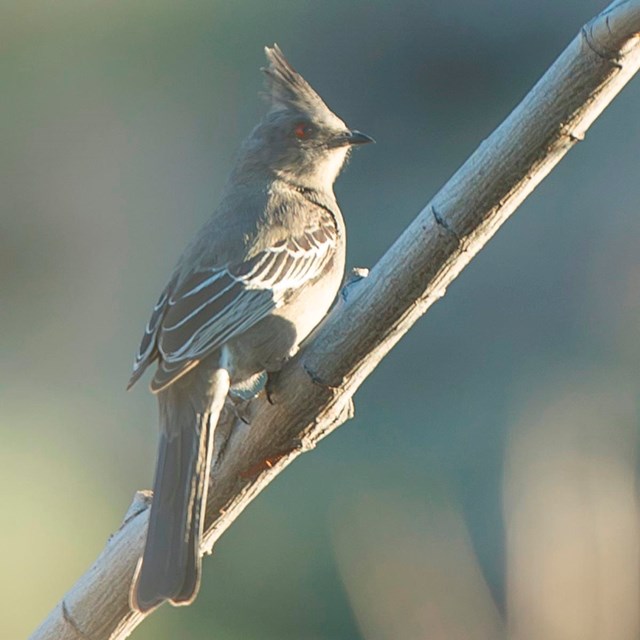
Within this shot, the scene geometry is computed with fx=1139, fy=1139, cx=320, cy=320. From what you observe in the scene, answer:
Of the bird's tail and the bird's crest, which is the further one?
the bird's crest

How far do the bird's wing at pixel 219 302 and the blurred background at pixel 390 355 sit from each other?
0.93 m

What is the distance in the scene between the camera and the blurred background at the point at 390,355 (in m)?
3.31

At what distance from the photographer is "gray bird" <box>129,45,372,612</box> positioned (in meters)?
2.23

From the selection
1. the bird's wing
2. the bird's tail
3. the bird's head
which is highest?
the bird's head

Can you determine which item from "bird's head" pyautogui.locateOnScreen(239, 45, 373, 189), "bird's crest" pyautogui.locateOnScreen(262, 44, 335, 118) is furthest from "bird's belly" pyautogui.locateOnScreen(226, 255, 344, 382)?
"bird's crest" pyautogui.locateOnScreen(262, 44, 335, 118)

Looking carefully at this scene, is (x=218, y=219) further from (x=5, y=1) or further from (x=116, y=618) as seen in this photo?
(x=5, y=1)

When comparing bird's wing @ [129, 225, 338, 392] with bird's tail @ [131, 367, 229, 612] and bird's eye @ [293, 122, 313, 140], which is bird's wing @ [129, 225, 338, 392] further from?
bird's eye @ [293, 122, 313, 140]

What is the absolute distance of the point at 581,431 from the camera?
362cm

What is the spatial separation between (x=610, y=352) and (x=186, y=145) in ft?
11.7

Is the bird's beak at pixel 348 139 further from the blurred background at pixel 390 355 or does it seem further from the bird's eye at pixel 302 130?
the blurred background at pixel 390 355

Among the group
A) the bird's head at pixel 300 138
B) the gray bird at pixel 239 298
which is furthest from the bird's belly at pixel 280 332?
the bird's head at pixel 300 138

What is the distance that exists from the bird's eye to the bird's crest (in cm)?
4

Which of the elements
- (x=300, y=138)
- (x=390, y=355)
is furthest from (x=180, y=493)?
(x=390, y=355)

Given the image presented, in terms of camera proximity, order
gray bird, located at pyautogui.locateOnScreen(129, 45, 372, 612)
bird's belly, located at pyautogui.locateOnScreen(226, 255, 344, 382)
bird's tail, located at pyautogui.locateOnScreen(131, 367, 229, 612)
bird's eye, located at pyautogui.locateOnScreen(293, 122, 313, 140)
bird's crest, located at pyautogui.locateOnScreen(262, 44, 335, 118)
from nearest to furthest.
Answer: bird's tail, located at pyautogui.locateOnScreen(131, 367, 229, 612)
gray bird, located at pyautogui.locateOnScreen(129, 45, 372, 612)
bird's belly, located at pyautogui.locateOnScreen(226, 255, 344, 382)
bird's crest, located at pyautogui.locateOnScreen(262, 44, 335, 118)
bird's eye, located at pyautogui.locateOnScreen(293, 122, 313, 140)
